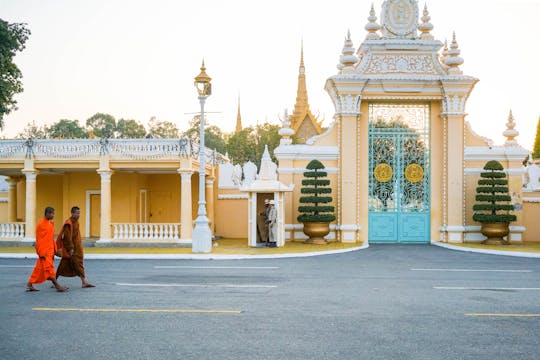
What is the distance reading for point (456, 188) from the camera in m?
21.7

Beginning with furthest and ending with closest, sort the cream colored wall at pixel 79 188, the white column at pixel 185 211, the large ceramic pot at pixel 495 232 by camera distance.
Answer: the cream colored wall at pixel 79 188 → the large ceramic pot at pixel 495 232 → the white column at pixel 185 211

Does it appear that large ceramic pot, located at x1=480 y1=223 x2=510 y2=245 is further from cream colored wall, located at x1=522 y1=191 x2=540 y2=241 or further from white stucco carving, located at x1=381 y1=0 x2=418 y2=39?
white stucco carving, located at x1=381 y1=0 x2=418 y2=39

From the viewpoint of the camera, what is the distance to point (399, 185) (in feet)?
72.5

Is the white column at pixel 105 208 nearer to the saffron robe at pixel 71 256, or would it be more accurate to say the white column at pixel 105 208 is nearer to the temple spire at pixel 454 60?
the saffron robe at pixel 71 256

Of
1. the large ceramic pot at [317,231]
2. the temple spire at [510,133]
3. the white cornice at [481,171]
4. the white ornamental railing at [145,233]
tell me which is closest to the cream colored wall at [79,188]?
the white ornamental railing at [145,233]

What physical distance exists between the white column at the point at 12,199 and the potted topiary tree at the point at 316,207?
13.2 metres

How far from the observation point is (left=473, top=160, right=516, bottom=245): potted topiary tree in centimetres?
2050

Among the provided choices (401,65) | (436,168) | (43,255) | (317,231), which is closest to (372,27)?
(401,65)

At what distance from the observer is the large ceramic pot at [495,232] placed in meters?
20.8

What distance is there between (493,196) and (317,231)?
21.0ft

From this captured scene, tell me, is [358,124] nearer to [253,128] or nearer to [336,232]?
[336,232]

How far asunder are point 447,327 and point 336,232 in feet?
48.6

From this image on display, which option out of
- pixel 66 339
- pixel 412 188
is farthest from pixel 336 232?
pixel 66 339

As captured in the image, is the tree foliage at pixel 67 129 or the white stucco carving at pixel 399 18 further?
the tree foliage at pixel 67 129
